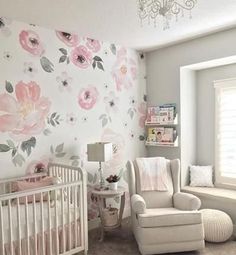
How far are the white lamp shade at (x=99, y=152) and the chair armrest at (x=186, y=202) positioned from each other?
0.94 meters

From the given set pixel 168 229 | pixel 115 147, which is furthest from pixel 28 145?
pixel 168 229

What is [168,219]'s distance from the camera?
2.64 meters

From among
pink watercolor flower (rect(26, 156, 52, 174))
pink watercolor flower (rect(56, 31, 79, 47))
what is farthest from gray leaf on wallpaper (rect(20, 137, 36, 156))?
pink watercolor flower (rect(56, 31, 79, 47))

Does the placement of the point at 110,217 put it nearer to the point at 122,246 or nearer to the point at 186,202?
the point at 122,246

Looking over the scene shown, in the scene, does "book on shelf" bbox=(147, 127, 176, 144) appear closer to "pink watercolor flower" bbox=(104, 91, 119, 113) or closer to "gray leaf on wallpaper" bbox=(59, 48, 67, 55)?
"pink watercolor flower" bbox=(104, 91, 119, 113)

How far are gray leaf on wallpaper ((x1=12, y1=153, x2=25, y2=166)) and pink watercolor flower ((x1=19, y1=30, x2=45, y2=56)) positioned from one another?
45.5 inches

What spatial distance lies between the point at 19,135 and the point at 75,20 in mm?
1383

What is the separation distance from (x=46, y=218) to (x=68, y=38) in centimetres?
210

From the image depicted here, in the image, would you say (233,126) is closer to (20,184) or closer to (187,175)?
(187,175)

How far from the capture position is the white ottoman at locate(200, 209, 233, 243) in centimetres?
291

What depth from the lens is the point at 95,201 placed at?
3473 millimetres

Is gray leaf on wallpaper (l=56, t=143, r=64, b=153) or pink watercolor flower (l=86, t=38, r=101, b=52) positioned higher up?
pink watercolor flower (l=86, t=38, r=101, b=52)

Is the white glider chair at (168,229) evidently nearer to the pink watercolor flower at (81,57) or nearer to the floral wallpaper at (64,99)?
the floral wallpaper at (64,99)

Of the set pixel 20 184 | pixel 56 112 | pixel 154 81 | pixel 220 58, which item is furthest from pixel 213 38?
pixel 20 184
